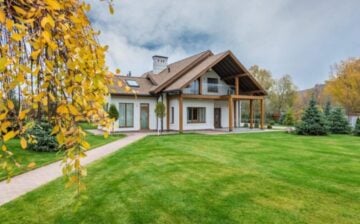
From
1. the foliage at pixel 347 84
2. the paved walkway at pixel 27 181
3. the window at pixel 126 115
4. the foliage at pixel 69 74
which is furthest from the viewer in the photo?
the foliage at pixel 347 84

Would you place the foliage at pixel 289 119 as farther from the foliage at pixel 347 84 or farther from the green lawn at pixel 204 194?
the green lawn at pixel 204 194

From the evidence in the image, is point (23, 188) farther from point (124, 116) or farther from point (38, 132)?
point (124, 116)

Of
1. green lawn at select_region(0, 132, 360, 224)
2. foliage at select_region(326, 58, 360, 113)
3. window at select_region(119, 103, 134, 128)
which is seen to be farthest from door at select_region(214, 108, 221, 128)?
foliage at select_region(326, 58, 360, 113)

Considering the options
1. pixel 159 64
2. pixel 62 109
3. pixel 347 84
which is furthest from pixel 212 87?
pixel 347 84

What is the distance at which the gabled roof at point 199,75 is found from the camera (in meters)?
19.1

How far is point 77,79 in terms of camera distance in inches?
53.7

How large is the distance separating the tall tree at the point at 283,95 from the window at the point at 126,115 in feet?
86.1

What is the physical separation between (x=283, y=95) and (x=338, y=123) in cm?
1869

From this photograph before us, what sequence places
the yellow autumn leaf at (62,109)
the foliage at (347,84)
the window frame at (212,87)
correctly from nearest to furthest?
the yellow autumn leaf at (62,109) < the window frame at (212,87) < the foliage at (347,84)

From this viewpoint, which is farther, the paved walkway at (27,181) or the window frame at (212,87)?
the window frame at (212,87)

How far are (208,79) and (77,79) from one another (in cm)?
2091

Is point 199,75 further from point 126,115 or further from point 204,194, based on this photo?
point 204,194

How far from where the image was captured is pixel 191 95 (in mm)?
18984

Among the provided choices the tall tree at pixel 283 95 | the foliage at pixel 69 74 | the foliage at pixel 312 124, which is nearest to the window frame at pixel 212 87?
the foliage at pixel 312 124
